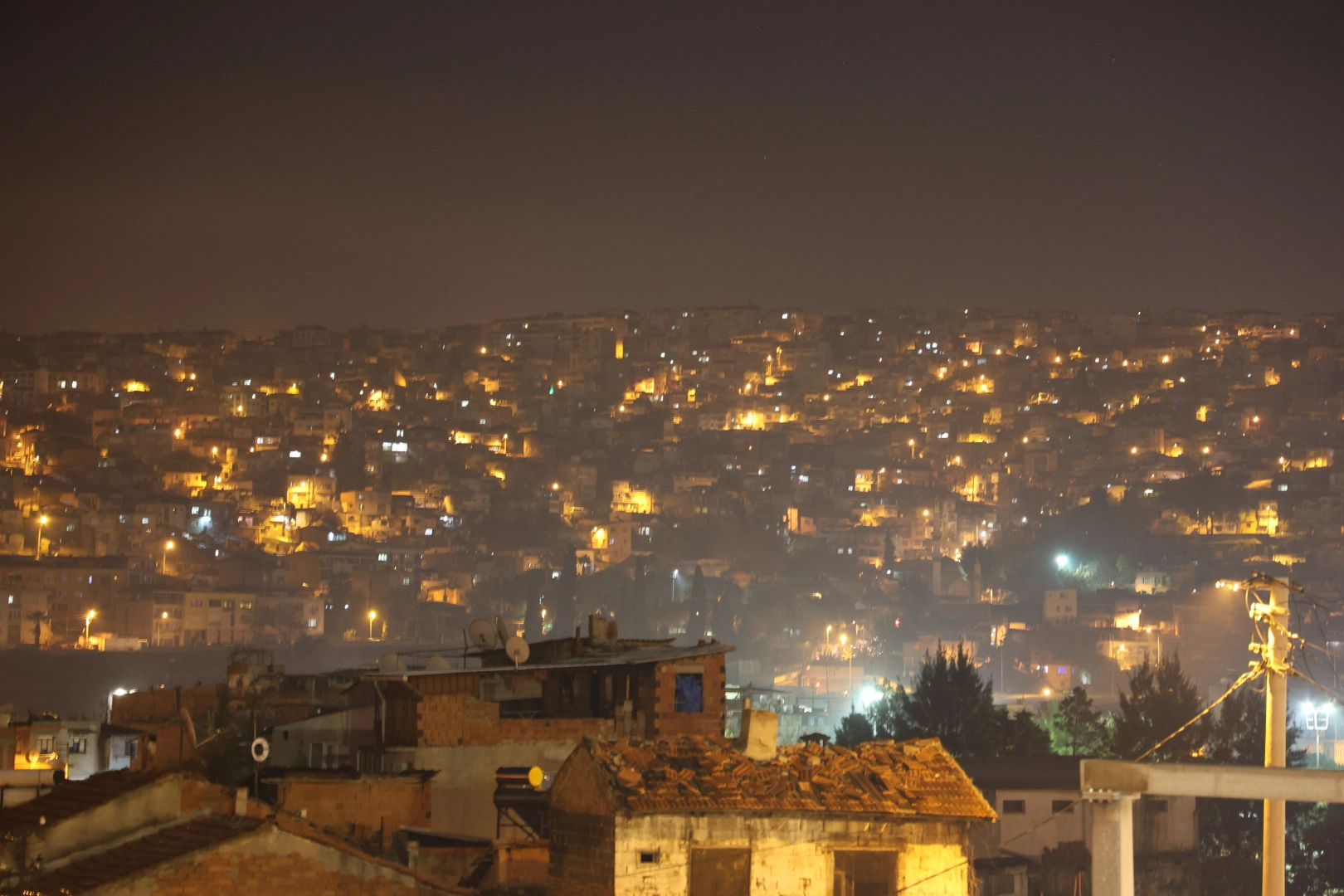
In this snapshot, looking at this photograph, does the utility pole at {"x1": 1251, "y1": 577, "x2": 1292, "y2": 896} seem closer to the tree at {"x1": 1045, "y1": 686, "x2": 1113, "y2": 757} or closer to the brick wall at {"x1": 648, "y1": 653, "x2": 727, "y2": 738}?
the brick wall at {"x1": 648, "y1": 653, "x2": 727, "y2": 738}

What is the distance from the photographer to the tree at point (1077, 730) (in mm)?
46906

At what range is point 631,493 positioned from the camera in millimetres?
142750

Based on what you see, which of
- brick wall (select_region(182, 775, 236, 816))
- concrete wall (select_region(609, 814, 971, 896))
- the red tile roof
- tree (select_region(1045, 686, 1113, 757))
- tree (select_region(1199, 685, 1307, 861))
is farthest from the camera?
tree (select_region(1045, 686, 1113, 757))

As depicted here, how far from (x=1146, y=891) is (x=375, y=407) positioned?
5997 inches

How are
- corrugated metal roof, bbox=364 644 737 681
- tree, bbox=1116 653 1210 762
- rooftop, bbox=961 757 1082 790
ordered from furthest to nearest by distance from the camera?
tree, bbox=1116 653 1210 762 < rooftop, bbox=961 757 1082 790 < corrugated metal roof, bbox=364 644 737 681

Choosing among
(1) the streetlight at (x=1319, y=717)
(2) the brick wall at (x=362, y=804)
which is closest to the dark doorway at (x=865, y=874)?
(2) the brick wall at (x=362, y=804)

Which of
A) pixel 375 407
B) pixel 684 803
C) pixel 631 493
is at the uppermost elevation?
pixel 375 407

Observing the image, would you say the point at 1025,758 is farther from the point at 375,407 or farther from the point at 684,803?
the point at 375,407

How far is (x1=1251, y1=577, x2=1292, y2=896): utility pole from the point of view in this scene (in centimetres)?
1280

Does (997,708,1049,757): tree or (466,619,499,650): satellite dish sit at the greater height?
(466,619,499,650): satellite dish

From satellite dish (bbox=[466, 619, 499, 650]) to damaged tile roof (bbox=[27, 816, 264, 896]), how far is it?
313 inches

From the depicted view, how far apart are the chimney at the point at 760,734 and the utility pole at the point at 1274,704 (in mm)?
3841

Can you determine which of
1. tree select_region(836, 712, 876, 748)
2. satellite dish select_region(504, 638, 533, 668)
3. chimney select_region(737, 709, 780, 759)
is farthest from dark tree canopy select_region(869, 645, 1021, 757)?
chimney select_region(737, 709, 780, 759)

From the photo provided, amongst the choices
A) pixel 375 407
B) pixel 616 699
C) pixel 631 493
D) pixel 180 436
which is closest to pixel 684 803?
pixel 616 699
